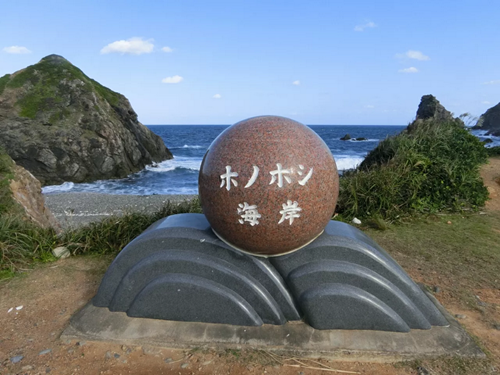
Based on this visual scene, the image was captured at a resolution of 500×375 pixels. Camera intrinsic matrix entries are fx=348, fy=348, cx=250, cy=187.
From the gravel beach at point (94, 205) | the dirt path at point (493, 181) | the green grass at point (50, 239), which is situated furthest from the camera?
the gravel beach at point (94, 205)

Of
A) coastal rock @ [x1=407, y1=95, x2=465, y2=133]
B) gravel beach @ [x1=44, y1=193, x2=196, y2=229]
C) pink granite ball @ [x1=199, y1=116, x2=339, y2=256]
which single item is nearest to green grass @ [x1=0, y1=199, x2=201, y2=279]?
pink granite ball @ [x1=199, y1=116, x2=339, y2=256]

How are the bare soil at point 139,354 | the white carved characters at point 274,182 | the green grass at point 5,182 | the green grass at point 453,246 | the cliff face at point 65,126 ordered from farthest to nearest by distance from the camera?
the cliff face at point 65,126 → the green grass at point 5,182 → the green grass at point 453,246 → the white carved characters at point 274,182 → the bare soil at point 139,354

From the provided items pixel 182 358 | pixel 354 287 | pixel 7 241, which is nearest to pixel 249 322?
pixel 182 358

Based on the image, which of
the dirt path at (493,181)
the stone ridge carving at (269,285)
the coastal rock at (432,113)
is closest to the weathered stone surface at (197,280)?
the stone ridge carving at (269,285)

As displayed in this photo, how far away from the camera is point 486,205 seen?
7770mm

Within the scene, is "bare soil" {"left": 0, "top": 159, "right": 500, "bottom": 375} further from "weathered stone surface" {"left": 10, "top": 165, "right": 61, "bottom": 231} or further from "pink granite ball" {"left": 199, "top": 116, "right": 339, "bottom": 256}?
"weathered stone surface" {"left": 10, "top": 165, "right": 61, "bottom": 231}

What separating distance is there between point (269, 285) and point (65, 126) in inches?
739

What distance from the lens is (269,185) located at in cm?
295

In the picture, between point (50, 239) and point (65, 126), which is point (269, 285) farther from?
point (65, 126)

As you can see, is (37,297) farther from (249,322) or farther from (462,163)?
(462,163)

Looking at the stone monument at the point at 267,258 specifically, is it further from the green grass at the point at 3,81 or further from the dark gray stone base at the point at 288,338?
the green grass at the point at 3,81

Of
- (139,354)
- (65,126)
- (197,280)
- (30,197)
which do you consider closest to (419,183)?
(197,280)

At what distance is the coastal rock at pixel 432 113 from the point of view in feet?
31.8

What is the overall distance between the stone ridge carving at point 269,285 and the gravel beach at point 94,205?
7.13 m
